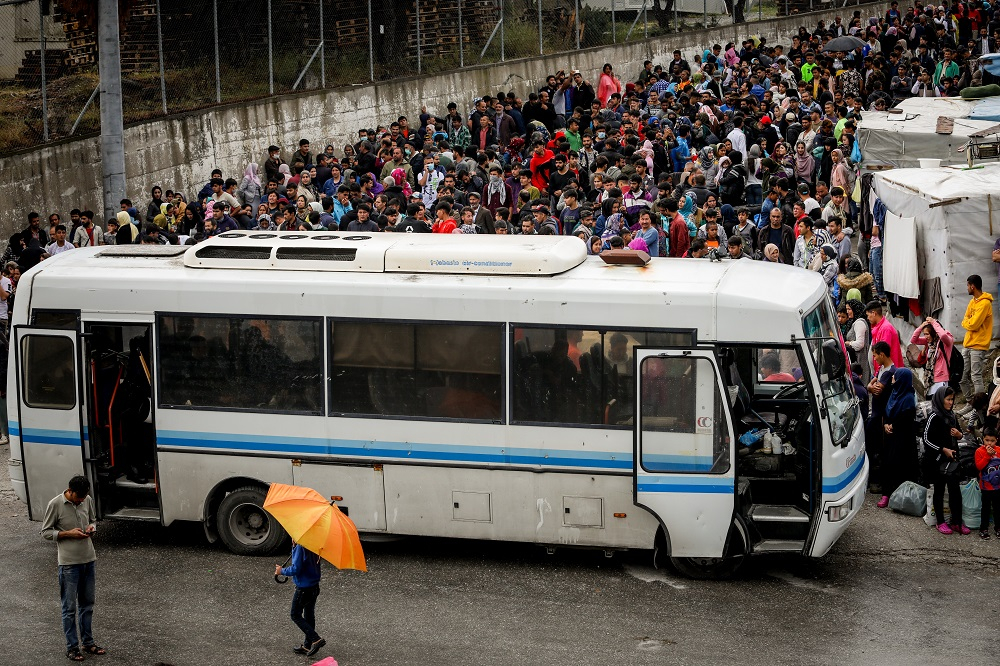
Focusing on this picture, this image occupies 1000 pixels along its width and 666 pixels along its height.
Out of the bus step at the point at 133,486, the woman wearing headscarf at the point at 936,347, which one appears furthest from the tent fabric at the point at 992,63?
the bus step at the point at 133,486

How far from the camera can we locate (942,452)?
1202 centimetres

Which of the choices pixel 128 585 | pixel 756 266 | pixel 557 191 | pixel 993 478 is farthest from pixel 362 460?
pixel 557 191

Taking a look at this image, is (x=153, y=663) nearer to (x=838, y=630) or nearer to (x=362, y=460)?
(x=362, y=460)

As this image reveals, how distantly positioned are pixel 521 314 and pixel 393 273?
1250mm

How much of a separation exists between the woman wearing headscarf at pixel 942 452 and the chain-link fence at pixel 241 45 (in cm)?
1523

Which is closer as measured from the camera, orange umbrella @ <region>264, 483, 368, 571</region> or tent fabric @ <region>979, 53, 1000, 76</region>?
orange umbrella @ <region>264, 483, 368, 571</region>

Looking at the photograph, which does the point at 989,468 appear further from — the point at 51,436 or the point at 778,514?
the point at 51,436

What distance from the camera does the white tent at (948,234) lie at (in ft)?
49.1

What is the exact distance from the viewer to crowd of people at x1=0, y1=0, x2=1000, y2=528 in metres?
16.6

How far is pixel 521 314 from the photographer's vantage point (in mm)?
10883

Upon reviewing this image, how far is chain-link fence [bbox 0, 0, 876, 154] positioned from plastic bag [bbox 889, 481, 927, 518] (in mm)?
15150

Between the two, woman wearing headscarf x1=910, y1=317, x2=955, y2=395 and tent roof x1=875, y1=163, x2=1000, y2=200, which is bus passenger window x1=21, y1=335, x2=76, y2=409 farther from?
tent roof x1=875, y1=163, x2=1000, y2=200

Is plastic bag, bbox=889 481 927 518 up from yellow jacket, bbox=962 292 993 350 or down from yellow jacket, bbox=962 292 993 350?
down

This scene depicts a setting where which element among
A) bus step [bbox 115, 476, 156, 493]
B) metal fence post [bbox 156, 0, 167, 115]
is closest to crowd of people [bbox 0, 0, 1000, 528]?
metal fence post [bbox 156, 0, 167, 115]
